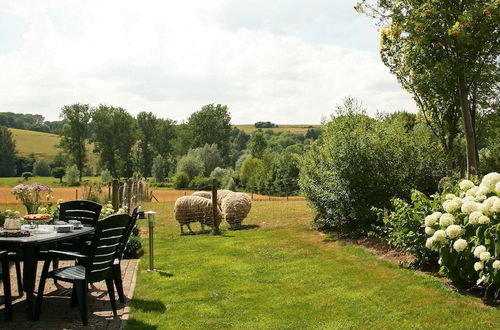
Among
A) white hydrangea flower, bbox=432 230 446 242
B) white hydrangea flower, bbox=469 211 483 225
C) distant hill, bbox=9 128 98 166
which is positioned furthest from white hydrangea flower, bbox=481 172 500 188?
distant hill, bbox=9 128 98 166

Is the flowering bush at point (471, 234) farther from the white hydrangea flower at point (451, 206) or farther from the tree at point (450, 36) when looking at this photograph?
the tree at point (450, 36)

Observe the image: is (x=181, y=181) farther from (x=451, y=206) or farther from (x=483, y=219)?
(x=483, y=219)

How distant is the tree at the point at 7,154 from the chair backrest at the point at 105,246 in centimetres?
7114

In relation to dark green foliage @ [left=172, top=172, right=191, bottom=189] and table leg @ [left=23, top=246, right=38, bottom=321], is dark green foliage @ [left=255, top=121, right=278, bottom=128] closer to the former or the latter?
dark green foliage @ [left=172, top=172, right=191, bottom=189]

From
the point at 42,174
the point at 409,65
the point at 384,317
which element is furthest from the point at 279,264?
the point at 42,174

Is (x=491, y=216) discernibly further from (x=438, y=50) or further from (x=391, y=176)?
(x=438, y=50)

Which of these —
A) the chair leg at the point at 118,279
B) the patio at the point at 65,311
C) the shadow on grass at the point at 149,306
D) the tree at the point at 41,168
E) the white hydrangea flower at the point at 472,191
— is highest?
the tree at the point at 41,168

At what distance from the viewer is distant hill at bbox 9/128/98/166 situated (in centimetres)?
8250

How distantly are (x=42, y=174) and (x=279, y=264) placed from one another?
6832cm

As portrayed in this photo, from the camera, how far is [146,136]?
6975cm

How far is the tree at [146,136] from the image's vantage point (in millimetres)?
68750

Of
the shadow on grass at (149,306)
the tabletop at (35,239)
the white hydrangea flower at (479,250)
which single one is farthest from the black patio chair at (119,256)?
the white hydrangea flower at (479,250)

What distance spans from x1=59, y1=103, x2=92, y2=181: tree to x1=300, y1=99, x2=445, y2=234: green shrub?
182ft

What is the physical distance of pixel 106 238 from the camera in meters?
5.78
